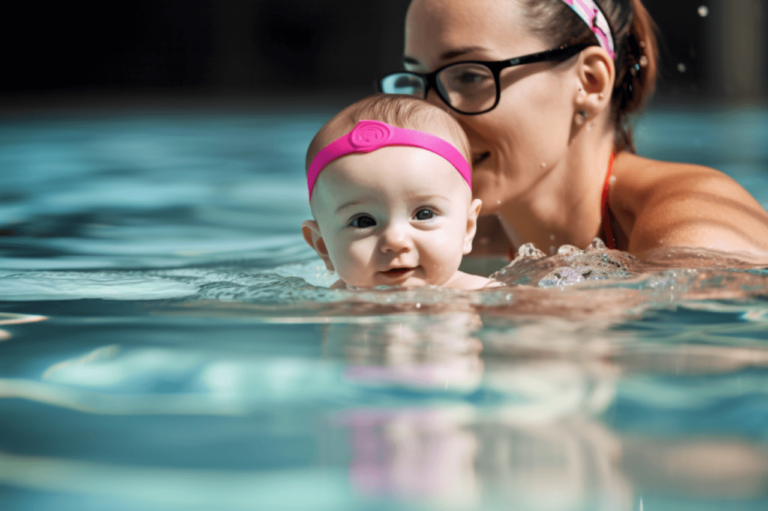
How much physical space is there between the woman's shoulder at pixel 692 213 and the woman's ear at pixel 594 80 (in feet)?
1.04

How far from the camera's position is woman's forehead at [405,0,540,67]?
2.65 metres

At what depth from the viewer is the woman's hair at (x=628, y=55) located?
2943mm

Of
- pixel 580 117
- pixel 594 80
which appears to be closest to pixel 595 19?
pixel 594 80

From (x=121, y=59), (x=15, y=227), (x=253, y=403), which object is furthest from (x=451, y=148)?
(x=121, y=59)

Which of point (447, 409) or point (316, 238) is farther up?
point (316, 238)

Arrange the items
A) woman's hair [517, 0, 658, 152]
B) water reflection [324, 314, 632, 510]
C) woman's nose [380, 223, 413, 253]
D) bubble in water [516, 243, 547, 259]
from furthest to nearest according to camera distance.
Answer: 1. bubble in water [516, 243, 547, 259]
2. woman's hair [517, 0, 658, 152]
3. woman's nose [380, 223, 413, 253]
4. water reflection [324, 314, 632, 510]

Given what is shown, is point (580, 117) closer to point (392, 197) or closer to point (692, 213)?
point (692, 213)

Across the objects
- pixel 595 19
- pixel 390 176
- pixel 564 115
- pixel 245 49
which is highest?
pixel 245 49

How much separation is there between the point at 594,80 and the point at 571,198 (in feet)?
1.47

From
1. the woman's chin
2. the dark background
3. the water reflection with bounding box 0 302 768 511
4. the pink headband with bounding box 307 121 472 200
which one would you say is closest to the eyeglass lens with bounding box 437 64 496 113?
the woman's chin

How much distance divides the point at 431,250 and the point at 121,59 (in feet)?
48.1

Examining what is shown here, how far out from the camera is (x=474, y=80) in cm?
270

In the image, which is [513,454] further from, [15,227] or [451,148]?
[15,227]

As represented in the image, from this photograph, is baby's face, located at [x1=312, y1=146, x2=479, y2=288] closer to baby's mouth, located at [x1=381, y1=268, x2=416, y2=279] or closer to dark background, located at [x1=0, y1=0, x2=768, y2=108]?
baby's mouth, located at [x1=381, y1=268, x2=416, y2=279]
